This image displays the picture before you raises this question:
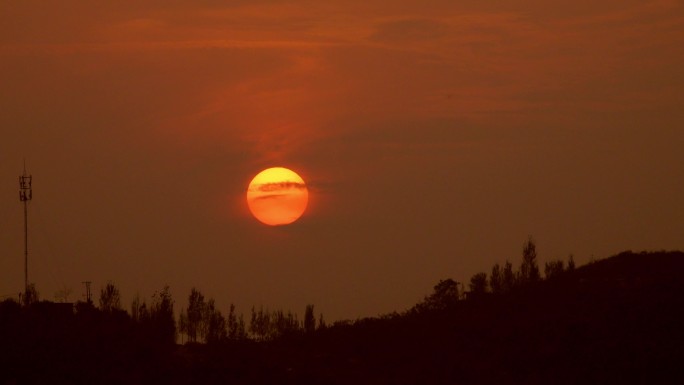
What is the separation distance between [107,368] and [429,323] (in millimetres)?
18168

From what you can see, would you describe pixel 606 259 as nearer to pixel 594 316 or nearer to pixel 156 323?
pixel 594 316

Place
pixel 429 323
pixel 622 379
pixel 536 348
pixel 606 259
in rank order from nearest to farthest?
pixel 622 379 < pixel 536 348 < pixel 429 323 < pixel 606 259

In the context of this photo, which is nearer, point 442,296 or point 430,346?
point 430,346

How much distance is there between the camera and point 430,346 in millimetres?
58531

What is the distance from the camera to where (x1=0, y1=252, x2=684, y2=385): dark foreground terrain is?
172 feet

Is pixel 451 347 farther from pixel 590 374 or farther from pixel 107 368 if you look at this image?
pixel 107 368

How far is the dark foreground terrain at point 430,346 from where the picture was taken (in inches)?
2058

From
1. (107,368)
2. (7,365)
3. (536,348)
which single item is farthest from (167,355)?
(536,348)

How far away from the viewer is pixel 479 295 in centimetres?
7019

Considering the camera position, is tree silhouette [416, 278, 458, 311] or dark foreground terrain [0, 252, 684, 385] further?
tree silhouette [416, 278, 458, 311]

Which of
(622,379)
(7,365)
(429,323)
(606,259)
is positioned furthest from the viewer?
(606,259)

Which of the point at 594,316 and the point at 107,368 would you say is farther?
the point at 594,316

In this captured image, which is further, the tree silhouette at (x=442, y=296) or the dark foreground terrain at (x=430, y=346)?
the tree silhouette at (x=442, y=296)

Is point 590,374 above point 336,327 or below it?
below
